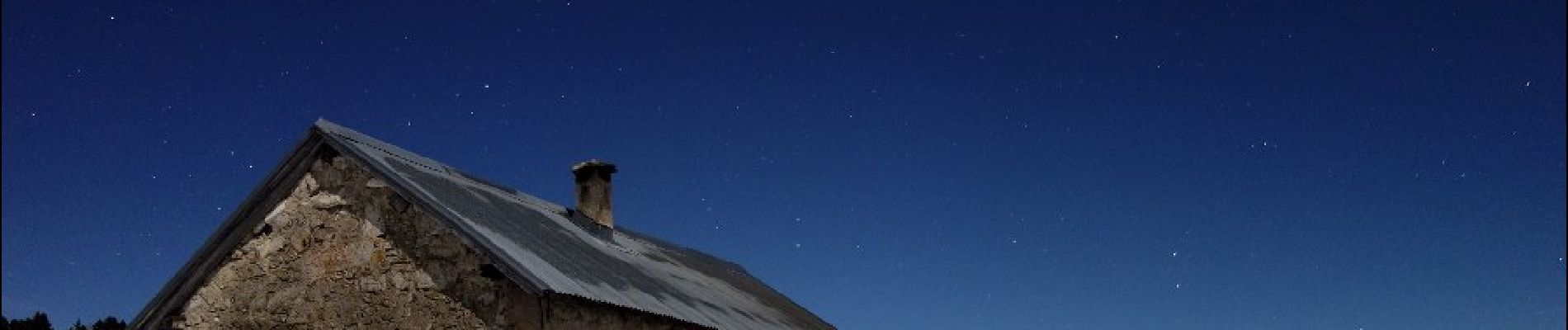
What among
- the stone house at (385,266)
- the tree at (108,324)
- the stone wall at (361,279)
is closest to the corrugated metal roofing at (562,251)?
the stone house at (385,266)

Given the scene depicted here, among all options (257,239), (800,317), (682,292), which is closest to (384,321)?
(257,239)

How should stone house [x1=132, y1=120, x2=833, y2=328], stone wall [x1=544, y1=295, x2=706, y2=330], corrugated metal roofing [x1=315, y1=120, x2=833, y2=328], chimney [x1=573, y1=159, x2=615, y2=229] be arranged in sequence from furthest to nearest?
1. chimney [x1=573, y1=159, x2=615, y2=229]
2. corrugated metal roofing [x1=315, y1=120, x2=833, y2=328]
3. stone house [x1=132, y1=120, x2=833, y2=328]
4. stone wall [x1=544, y1=295, x2=706, y2=330]

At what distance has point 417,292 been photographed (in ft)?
33.1

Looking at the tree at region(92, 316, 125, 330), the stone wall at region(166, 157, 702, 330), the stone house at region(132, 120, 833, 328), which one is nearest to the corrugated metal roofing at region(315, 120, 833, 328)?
the stone house at region(132, 120, 833, 328)

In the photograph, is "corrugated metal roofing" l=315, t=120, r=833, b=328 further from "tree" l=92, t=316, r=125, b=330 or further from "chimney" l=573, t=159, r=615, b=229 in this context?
"tree" l=92, t=316, r=125, b=330

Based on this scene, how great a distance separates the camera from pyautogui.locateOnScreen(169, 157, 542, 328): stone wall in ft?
32.3

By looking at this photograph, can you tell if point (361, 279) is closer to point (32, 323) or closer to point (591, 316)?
point (591, 316)

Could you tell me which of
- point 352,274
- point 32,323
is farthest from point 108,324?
point 352,274

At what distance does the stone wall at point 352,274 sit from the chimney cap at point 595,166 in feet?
18.3

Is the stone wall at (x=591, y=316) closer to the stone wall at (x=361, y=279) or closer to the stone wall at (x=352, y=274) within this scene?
the stone wall at (x=361, y=279)

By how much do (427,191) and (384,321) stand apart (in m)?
1.19

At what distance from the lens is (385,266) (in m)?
10.3

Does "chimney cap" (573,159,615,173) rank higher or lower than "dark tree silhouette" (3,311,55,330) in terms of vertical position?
higher

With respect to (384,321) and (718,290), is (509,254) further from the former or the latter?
(718,290)
